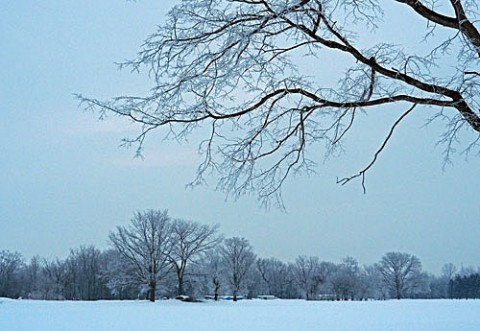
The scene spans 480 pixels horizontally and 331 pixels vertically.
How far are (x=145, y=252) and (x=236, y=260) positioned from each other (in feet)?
38.3

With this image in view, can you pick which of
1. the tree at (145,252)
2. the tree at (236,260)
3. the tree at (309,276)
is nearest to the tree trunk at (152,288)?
the tree at (145,252)

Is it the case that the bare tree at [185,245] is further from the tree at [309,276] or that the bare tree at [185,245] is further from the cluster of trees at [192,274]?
the tree at [309,276]

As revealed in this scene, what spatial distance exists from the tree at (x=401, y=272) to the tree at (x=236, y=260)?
18731 millimetres

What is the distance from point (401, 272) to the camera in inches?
2302

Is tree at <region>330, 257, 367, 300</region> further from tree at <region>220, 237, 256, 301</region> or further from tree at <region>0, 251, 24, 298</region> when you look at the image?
tree at <region>0, 251, 24, 298</region>

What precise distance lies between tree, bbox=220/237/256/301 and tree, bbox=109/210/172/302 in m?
9.23

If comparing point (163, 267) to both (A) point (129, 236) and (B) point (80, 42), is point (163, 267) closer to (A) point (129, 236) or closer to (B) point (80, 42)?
(A) point (129, 236)

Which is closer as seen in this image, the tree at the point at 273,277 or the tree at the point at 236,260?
the tree at the point at 236,260

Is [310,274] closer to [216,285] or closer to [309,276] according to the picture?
[309,276]

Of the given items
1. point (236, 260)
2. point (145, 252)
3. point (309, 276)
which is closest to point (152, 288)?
point (145, 252)

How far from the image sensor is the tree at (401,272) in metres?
58.1

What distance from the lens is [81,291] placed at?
172 feet

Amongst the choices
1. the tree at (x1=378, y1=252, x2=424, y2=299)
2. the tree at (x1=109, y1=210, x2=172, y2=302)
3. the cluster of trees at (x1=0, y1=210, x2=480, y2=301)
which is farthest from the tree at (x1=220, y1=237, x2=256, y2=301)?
the tree at (x1=378, y1=252, x2=424, y2=299)

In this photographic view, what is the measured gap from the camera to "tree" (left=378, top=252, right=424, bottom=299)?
58125mm
